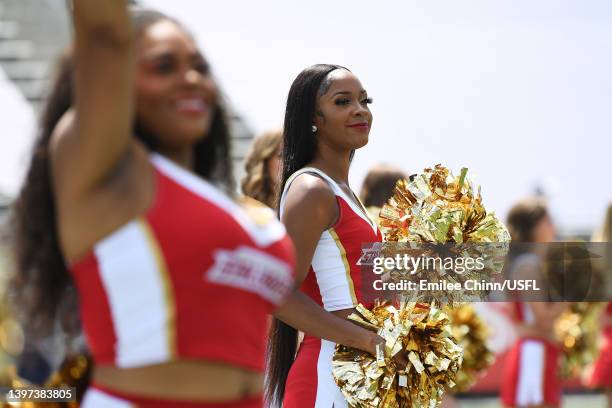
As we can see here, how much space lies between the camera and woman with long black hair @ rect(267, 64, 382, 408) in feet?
Answer: 11.7

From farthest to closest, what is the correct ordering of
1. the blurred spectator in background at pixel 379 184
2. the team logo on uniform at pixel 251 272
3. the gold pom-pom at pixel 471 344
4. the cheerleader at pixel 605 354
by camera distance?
1. the cheerleader at pixel 605 354
2. the gold pom-pom at pixel 471 344
3. the blurred spectator in background at pixel 379 184
4. the team logo on uniform at pixel 251 272

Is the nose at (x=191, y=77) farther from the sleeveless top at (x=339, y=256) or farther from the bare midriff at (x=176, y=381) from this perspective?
the sleeveless top at (x=339, y=256)

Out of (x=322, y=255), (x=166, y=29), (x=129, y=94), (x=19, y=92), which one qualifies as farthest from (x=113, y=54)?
(x=19, y=92)

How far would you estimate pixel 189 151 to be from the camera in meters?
2.12

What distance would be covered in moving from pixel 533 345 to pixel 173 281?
5584 mm

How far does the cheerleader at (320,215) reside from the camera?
11.7 feet

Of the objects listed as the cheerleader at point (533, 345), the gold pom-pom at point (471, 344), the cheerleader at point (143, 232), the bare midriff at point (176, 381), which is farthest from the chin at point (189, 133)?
the cheerleader at point (533, 345)

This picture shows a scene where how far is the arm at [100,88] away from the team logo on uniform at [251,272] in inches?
9.5

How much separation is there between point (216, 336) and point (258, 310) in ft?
0.39

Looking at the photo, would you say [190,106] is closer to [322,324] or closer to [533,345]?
A: [322,324]

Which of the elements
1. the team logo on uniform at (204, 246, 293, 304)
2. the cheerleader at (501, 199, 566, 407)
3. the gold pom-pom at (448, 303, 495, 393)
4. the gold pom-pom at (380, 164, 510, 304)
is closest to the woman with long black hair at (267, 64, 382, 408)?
the gold pom-pom at (380, 164, 510, 304)

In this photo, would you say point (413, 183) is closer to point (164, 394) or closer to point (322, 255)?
point (322, 255)

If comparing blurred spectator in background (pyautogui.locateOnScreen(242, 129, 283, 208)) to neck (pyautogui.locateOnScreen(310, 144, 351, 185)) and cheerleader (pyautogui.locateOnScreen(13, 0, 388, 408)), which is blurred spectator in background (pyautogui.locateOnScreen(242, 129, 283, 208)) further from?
cheerleader (pyautogui.locateOnScreen(13, 0, 388, 408))

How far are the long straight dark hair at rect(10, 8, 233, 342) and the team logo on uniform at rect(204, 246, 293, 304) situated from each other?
261 millimetres
